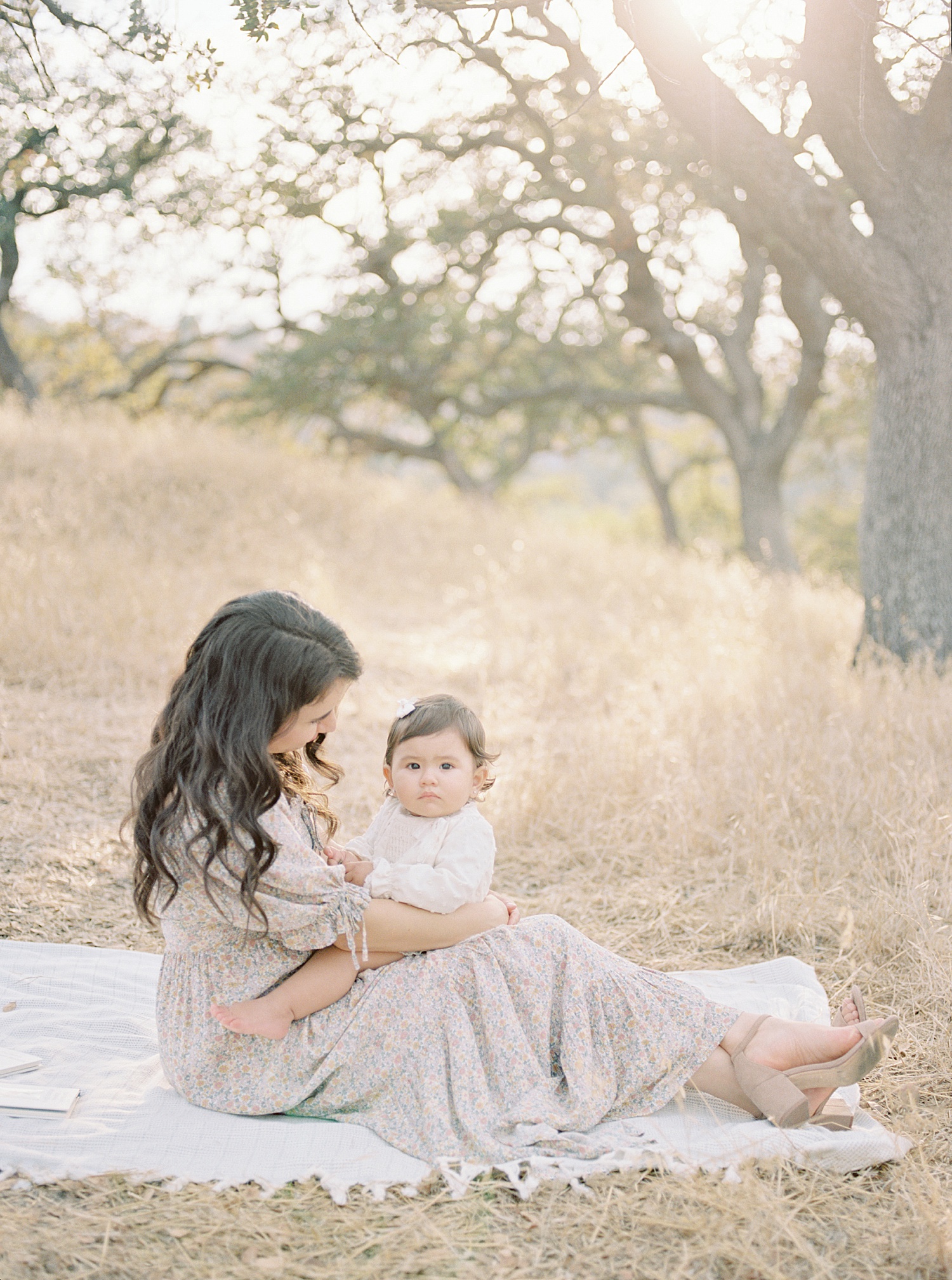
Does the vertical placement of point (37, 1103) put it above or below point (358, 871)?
below

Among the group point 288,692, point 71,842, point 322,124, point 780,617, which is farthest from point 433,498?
point 288,692

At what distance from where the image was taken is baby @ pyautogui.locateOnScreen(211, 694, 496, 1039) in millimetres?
2332

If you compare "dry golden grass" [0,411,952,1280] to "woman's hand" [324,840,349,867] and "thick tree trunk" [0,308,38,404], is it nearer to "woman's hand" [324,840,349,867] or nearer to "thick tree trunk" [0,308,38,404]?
"woman's hand" [324,840,349,867]

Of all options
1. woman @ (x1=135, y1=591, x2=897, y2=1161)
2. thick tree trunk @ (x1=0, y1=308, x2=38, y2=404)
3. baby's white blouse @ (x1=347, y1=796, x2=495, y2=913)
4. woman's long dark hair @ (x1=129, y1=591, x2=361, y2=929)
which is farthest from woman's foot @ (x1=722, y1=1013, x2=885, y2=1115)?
thick tree trunk @ (x1=0, y1=308, x2=38, y2=404)

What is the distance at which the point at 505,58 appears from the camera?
904cm

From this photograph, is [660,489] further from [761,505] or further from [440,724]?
[440,724]

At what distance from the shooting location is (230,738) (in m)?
2.23

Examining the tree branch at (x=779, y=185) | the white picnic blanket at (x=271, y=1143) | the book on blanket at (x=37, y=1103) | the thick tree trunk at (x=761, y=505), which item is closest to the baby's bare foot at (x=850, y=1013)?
the white picnic blanket at (x=271, y=1143)

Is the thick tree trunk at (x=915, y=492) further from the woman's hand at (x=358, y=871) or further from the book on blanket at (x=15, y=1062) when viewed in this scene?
the book on blanket at (x=15, y=1062)

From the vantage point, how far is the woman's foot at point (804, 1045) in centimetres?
244

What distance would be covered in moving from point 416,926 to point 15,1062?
1.12 m

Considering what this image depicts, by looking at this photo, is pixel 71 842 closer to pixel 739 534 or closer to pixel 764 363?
pixel 764 363

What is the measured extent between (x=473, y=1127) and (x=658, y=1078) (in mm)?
490

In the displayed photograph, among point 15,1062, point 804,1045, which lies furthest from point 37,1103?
point 804,1045
